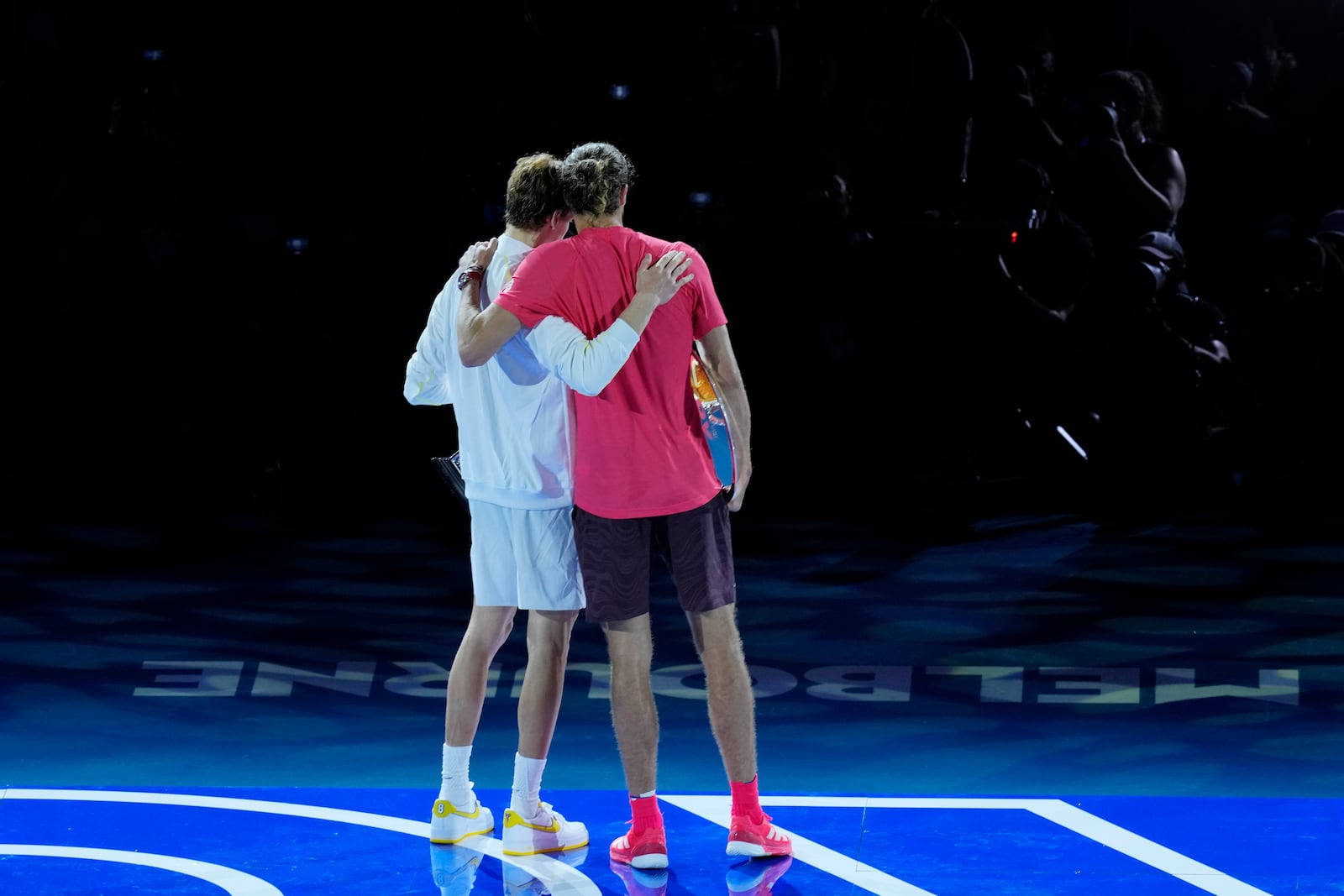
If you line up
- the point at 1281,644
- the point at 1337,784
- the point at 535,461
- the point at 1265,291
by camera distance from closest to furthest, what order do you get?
the point at 535,461 < the point at 1337,784 < the point at 1281,644 < the point at 1265,291

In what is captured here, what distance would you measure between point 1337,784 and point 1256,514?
130 inches

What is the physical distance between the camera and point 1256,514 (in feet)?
23.6

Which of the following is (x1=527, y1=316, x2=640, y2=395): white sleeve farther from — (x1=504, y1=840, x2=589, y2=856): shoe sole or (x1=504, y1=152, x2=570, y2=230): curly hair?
(x1=504, y1=840, x2=589, y2=856): shoe sole

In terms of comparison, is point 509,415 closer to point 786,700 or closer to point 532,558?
point 532,558

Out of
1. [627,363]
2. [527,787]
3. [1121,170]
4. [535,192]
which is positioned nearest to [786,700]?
[527,787]

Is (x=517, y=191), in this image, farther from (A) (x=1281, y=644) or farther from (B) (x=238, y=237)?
(B) (x=238, y=237)

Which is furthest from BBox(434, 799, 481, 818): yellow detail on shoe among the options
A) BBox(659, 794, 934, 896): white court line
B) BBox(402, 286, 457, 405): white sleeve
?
BBox(402, 286, 457, 405): white sleeve

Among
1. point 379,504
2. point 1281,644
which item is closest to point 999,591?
point 1281,644

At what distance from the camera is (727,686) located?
10.7ft

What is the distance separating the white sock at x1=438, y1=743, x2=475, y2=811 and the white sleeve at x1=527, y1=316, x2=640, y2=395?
0.78m

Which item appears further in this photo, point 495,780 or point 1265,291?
point 1265,291

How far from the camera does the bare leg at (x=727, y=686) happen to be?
10.7 feet

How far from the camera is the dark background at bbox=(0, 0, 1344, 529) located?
7418 mm

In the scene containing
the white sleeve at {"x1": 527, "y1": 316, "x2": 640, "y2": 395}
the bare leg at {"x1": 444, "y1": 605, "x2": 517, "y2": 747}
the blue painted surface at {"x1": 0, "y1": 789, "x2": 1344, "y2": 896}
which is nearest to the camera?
the white sleeve at {"x1": 527, "y1": 316, "x2": 640, "y2": 395}
